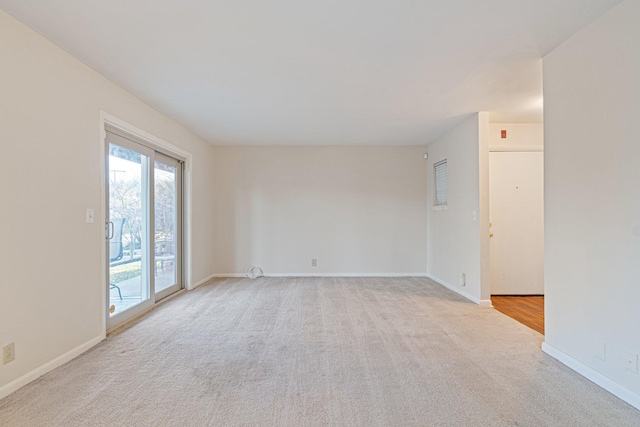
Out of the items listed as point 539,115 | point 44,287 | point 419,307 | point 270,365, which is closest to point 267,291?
point 419,307

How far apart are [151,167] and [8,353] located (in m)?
2.48

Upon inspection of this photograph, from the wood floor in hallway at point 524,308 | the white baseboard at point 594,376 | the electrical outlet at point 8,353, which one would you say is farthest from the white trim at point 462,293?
the electrical outlet at point 8,353

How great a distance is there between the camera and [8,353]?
2.14 meters

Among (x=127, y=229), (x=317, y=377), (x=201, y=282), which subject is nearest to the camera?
(x=317, y=377)

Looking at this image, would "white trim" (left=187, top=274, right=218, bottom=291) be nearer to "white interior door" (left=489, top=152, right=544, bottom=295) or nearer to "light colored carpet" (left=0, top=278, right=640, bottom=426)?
"light colored carpet" (left=0, top=278, right=640, bottom=426)

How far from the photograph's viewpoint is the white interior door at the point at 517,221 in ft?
16.0

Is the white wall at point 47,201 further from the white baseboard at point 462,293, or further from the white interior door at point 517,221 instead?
the white interior door at point 517,221

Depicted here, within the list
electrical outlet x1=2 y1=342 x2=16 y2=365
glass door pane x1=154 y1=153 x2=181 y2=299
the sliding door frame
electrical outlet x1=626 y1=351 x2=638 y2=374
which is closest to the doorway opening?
electrical outlet x1=626 y1=351 x2=638 y2=374

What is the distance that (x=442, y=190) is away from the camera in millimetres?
5625

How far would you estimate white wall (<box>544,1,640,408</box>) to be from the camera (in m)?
2.03

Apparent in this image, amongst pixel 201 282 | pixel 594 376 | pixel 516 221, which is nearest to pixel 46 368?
pixel 201 282

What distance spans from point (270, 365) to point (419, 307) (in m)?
2.28

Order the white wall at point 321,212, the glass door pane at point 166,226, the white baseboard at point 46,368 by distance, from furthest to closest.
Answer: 1. the white wall at point 321,212
2. the glass door pane at point 166,226
3. the white baseboard at point 46,368

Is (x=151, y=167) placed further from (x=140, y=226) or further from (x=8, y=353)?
(x=8, y=353)
